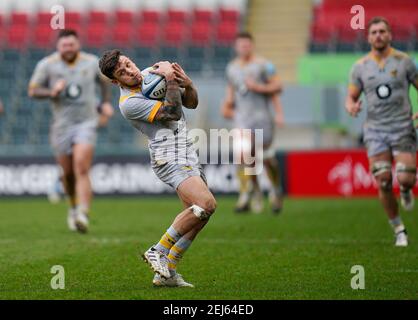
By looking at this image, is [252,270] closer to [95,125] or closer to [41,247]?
[41,247]

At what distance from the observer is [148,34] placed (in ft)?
89.5

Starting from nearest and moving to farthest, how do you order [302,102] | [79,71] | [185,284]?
[185,284] → [79,71] → [302,102]

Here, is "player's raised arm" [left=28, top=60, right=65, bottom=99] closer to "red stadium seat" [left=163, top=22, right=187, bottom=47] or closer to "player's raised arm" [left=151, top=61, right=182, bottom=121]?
"player's raised arm" [left=151, top=61, right=182, bottom=121]

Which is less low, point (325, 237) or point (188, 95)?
point (188, 95)

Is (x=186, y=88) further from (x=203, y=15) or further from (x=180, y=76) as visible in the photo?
(x=203, y=15)

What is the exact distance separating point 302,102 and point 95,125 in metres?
7.48

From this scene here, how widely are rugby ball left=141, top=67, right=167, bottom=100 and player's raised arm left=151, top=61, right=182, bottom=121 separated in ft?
0.17

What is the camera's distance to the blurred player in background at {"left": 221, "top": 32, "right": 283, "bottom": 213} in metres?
15.6

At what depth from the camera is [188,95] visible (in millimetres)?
8148

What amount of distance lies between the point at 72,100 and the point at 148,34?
14472 mm

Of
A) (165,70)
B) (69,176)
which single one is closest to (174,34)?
(69,176)

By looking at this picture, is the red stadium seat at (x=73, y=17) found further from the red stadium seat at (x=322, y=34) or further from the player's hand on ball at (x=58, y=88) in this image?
the player's hand on ball at (x=58, y=88)

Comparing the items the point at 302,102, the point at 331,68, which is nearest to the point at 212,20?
the point at 331,68
